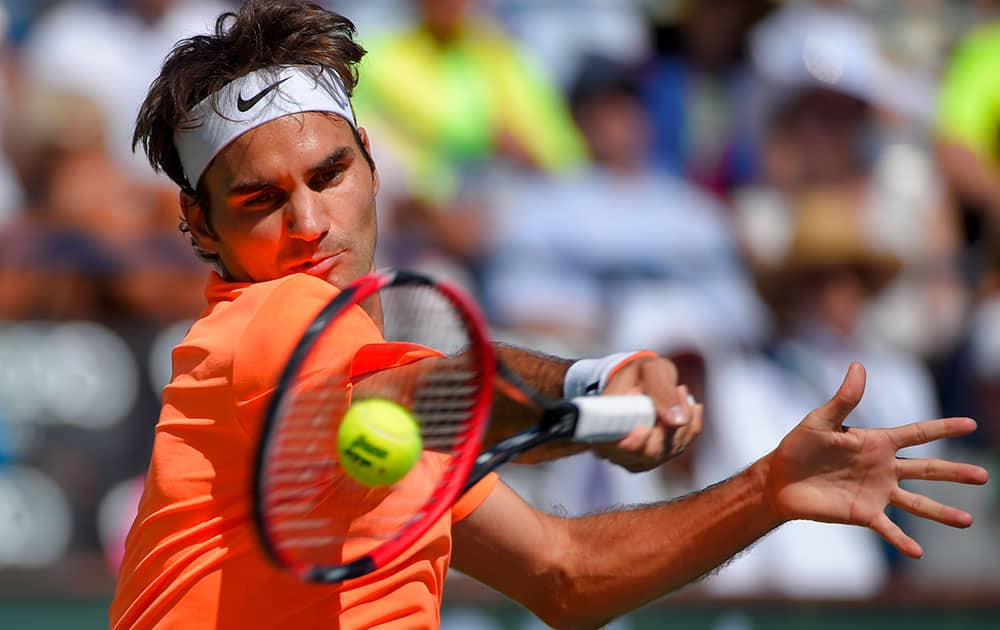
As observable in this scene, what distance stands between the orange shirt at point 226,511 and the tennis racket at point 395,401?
8 cm

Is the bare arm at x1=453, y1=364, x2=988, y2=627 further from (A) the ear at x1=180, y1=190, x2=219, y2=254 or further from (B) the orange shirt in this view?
(A) the ear at x1=180, y1=190, x2=219, y2=254

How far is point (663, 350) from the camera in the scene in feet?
21.1

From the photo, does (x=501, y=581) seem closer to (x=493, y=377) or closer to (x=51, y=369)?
(x=493, y=377)

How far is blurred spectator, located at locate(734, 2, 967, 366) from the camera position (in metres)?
6.95

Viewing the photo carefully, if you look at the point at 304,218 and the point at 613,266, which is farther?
the point at 613,266

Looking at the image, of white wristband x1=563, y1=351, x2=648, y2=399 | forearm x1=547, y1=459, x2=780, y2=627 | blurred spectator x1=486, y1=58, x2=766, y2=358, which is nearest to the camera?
forearm x1=547, y1=459, x2=780, y2=627

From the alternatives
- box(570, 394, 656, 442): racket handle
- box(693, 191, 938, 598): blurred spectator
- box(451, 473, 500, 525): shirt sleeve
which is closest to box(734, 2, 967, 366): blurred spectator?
box(693, 191, 938, 598): blurred spectator

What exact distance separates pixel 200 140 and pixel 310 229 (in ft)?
1.08

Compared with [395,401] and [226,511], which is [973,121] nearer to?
[395,401]

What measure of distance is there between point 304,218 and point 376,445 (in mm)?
645

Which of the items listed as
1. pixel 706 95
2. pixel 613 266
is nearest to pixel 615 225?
pixel 613 266

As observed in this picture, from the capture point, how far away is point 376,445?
246cm

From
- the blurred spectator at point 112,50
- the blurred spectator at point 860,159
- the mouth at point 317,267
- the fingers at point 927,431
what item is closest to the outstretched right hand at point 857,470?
the fingers at point 927,431

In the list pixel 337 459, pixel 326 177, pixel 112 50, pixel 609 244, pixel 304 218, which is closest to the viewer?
pixel 337 459
